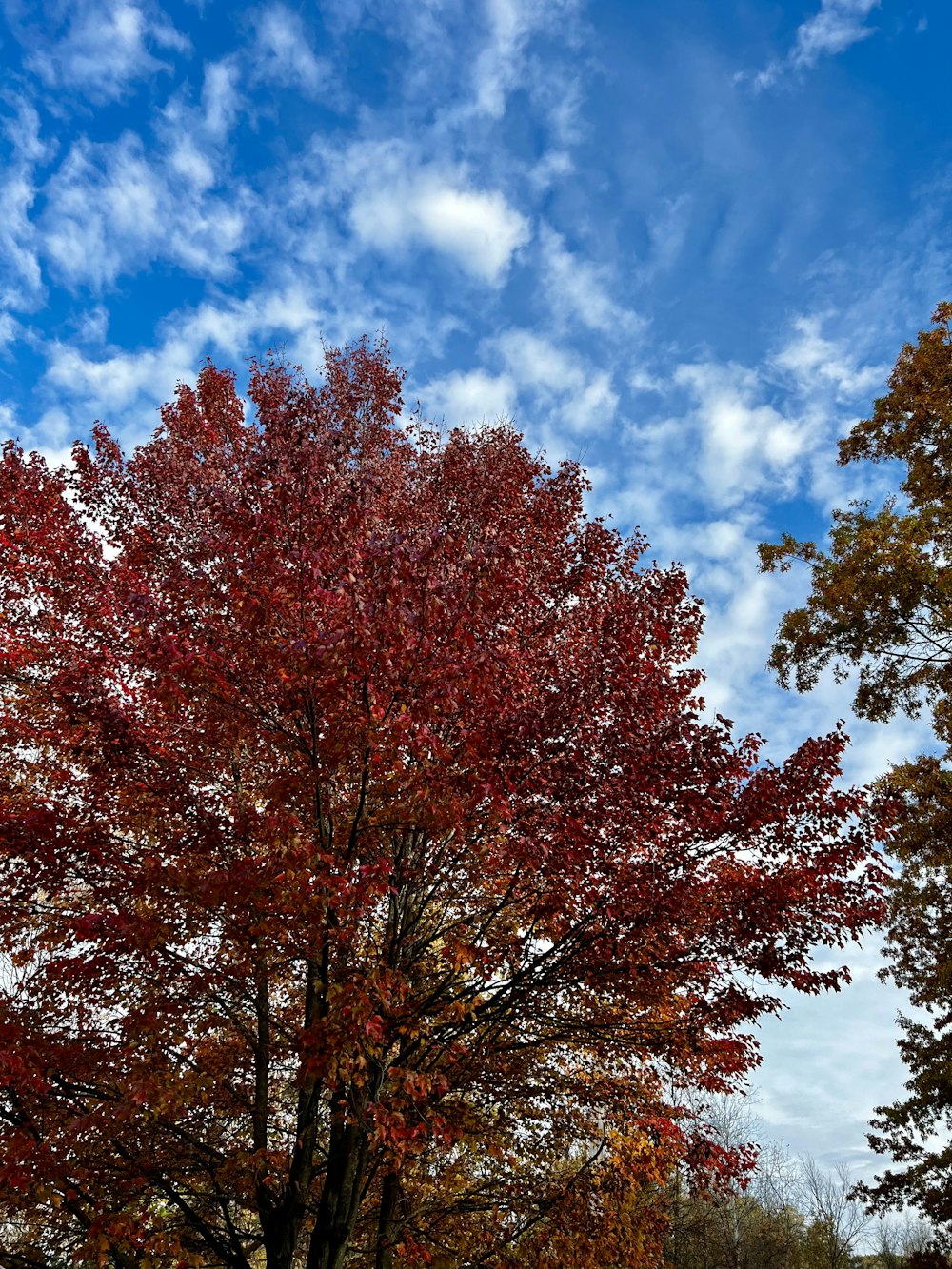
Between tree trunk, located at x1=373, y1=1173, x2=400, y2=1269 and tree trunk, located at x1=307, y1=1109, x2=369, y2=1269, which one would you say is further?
tree trunk, located at x1=373, y1=1173, x2=400, y2=1269

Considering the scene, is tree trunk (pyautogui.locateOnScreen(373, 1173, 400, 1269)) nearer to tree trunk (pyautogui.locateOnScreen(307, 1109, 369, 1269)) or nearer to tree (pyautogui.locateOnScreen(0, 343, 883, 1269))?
tree (pyautogui.locateOnScreen(0, 343, 883, 1269))

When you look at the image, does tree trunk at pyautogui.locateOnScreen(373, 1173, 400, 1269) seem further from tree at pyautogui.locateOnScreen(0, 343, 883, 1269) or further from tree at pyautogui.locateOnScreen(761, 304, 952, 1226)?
tree at pyautogui.locateOnScreen(761, 304, 952, 1226)

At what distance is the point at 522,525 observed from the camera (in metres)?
11.3

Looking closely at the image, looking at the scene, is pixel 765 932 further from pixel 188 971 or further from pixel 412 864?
pixel 188 971

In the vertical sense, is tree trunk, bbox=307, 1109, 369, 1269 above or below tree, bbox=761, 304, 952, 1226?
below

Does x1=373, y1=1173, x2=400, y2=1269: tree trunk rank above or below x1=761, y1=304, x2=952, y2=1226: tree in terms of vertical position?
below

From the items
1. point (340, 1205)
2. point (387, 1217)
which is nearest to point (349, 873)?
point (340, 1205)

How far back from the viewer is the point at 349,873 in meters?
6.25

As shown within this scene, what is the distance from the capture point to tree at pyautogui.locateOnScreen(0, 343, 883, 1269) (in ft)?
20.8

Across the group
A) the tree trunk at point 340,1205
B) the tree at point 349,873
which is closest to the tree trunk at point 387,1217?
the tree at point 349,873

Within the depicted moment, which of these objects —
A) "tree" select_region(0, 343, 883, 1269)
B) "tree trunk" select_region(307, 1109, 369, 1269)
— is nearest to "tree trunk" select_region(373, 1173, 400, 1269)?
"tree" select_region(0, 343, 883, 1269)

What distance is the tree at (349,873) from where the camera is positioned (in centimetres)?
634

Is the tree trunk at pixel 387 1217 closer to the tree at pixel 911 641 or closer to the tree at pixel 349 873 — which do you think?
the tree at pixel 349 873

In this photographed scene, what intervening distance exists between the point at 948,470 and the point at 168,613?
15.7m
